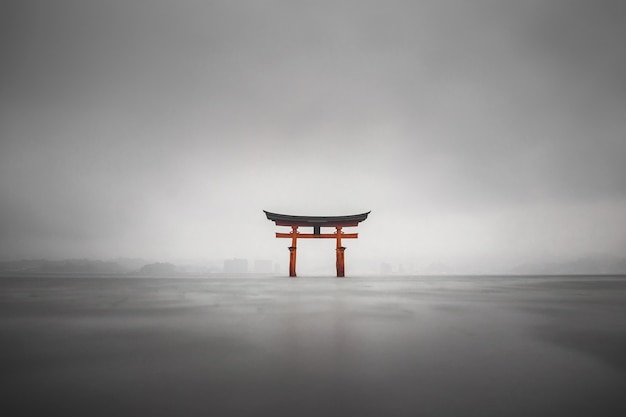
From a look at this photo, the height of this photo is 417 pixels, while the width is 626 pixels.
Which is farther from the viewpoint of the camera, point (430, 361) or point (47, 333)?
point (47, 333)

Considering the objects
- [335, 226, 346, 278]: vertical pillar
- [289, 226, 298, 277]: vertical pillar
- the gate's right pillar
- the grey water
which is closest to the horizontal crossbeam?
[289, 226, 298, 277]: vertical pillar

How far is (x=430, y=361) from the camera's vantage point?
5.56ft

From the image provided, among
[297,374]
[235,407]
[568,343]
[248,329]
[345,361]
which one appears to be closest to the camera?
[235,407]

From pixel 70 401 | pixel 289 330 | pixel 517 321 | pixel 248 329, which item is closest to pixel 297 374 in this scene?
pixel 70 401

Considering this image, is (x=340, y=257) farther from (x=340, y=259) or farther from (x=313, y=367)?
(x=313, y=367)

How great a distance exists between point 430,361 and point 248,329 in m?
1.70

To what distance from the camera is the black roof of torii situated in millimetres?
17906

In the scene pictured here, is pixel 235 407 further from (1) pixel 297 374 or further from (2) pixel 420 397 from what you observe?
(2) pixel 420 397

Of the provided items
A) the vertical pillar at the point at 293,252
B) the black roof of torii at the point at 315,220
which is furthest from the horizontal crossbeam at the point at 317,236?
the black roof of torii at the point at 315,220

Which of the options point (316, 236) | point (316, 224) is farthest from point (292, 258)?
point (316, 224)

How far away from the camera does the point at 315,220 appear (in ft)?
60.1

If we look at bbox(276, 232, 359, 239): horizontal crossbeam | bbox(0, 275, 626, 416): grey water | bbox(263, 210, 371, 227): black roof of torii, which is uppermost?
bbox(263, 210, 371, 227): black roof of torii

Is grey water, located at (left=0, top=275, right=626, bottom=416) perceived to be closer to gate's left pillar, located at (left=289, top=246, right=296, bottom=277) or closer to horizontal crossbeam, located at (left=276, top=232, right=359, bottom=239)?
gate's left pillar, located at (left=289, top=246, right=296, bottom=277)

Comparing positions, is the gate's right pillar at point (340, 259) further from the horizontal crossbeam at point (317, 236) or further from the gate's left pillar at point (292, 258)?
the gate's left pillar at point (292, 258)
